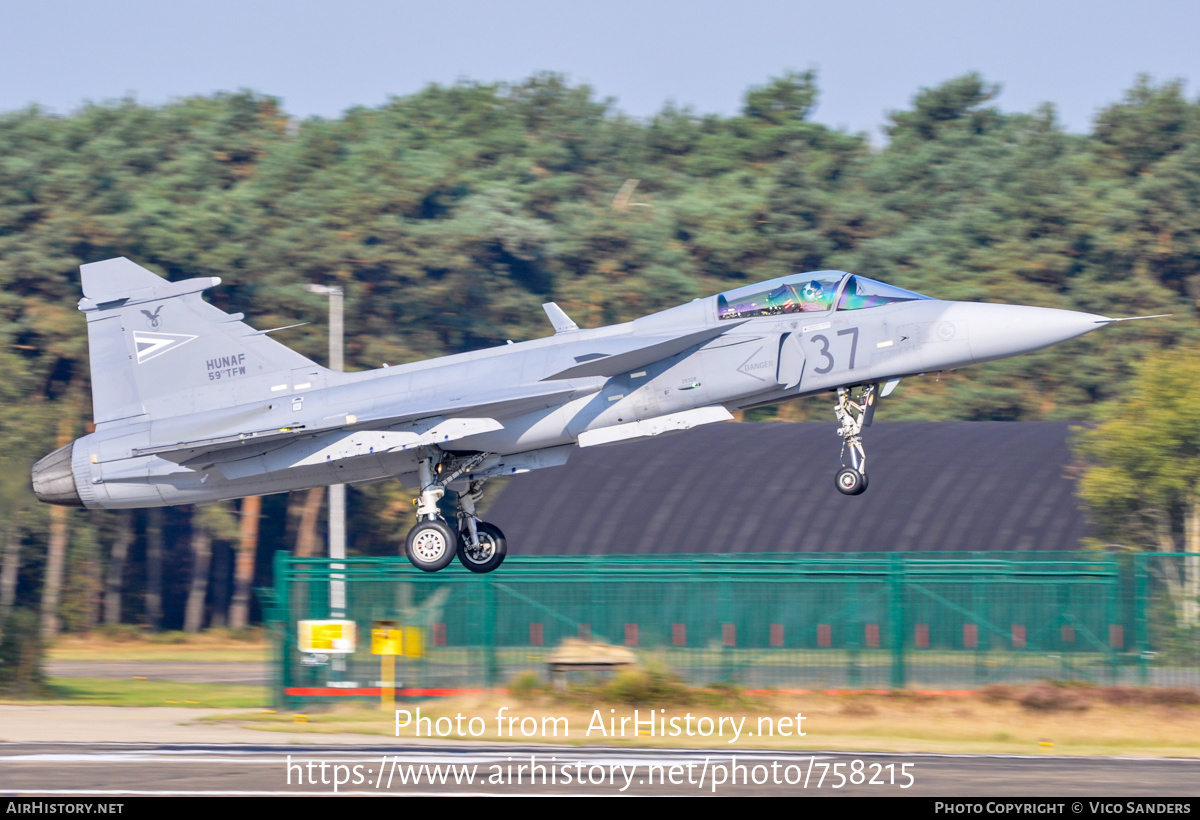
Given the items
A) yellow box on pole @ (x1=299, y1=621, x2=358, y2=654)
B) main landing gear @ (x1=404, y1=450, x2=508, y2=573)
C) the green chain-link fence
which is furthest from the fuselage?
the green chain-link fence

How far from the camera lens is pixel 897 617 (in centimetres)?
2544

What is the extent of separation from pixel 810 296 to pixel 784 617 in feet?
27.5

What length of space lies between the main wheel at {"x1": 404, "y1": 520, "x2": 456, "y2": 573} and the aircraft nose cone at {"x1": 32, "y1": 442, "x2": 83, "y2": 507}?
15.4ft

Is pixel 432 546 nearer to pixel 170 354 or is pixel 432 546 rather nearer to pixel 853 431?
pixel 170 354

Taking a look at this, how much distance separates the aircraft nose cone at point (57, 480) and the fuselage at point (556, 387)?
0.02m

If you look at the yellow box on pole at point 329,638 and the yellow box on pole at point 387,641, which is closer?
the yellow box on pole at point 387,641

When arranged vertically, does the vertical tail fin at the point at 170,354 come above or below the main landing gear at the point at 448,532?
above

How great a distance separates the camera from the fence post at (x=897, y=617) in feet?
82.1

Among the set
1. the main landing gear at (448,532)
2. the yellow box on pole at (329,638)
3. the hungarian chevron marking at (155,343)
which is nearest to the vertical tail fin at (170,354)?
the hungarian chevron marking at (155,343)

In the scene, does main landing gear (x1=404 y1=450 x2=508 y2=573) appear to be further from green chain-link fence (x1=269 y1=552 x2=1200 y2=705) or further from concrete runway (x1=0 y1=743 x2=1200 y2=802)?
green chain-link fence (x1=269 y1=552 x2=1200 y2=705)

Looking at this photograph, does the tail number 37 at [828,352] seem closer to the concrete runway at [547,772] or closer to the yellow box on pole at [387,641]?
the concrete runway at [547,772]

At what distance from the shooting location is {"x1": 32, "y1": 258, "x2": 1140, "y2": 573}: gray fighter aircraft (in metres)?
18.4
